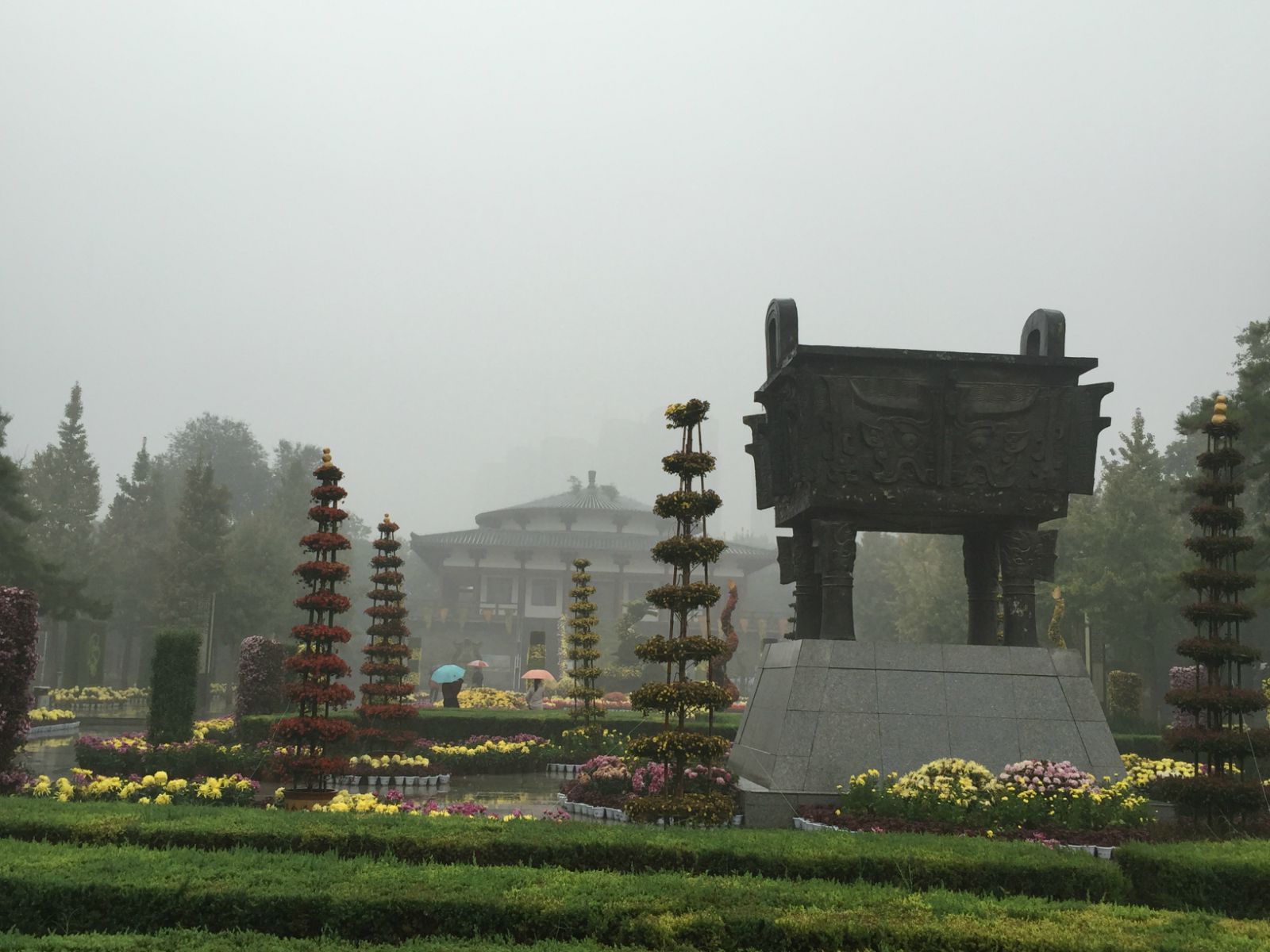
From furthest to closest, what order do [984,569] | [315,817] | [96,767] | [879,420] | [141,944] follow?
[96,767] < [984,569] < [879,420] < [315,817] < [141,944]

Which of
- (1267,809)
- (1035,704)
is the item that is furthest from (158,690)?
(1267,809)

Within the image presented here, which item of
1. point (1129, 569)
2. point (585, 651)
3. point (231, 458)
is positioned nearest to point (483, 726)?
point (585, 651)

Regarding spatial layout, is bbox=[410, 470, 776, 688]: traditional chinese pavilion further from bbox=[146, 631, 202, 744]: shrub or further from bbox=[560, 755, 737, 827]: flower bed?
bbox=[560, 755, 737, 827]: flower bed

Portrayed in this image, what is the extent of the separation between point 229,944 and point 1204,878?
6.11m

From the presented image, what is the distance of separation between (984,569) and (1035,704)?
273 centimetres

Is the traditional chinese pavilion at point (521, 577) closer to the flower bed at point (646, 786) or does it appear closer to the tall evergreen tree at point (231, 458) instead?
the tall evergreen tree at point (231, 458)

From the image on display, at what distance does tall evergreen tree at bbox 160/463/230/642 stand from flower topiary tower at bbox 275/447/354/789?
30.9 m

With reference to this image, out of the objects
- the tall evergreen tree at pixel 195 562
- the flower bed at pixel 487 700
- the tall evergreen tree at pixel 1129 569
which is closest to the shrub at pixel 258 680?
the flower bed at pixel 487 700

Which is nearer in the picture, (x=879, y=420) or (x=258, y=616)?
(x=879, y=420)

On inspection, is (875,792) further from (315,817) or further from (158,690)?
(158,690)

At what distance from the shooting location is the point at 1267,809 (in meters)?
11.0

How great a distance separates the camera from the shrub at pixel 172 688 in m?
19.4

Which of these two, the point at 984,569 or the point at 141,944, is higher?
the point at 984,569

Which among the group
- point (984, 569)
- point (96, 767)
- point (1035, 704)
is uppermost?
point (984, 569)
